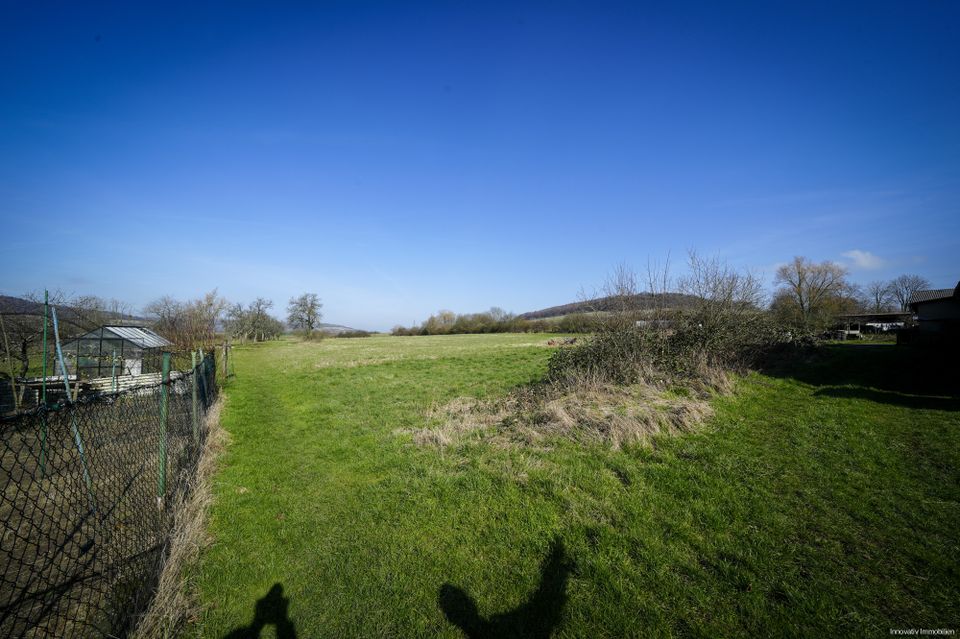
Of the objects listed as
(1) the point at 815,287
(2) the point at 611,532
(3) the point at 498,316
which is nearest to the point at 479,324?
(3) the point at 498,316

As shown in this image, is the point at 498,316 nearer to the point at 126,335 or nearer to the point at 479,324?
the point at 479,324

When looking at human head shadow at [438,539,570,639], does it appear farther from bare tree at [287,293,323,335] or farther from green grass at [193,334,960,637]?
bare tree at [287,293,323,335]

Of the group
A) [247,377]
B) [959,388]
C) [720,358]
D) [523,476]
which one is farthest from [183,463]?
[959,388]

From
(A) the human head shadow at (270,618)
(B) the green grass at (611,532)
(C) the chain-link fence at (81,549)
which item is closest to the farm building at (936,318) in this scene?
(B) the green grass at (611,532)

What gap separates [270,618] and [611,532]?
3.80 metres

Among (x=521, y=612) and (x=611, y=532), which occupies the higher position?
(x=611, y=532)

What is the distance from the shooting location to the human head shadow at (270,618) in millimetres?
3431

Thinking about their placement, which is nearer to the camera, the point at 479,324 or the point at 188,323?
the point at 188,323

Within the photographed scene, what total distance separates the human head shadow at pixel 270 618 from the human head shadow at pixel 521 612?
4.92 feet

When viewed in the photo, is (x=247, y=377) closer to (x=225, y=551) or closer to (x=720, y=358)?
(x=225, y=551)

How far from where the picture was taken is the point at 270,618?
3604 mm

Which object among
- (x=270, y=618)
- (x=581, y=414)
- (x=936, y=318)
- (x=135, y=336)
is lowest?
(x=270, y=618)

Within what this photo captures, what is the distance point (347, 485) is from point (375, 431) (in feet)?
8.90

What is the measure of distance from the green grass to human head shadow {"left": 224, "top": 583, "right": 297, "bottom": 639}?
5cm
